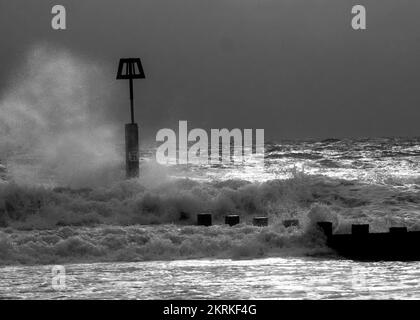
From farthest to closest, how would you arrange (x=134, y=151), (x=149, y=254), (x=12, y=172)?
1. (x=12, y=172)
2. (x=134, y=151)
3. (x=149, y=254)

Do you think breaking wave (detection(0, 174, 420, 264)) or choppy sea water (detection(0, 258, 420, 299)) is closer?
choppy sea water (detection(0, 258, 420, 299))

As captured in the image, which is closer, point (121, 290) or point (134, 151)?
point (121, 290)

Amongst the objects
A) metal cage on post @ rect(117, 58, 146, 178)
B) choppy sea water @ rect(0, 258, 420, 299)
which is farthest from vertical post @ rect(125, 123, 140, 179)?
choppy sea water @ rect(0, 258, 420, 299)

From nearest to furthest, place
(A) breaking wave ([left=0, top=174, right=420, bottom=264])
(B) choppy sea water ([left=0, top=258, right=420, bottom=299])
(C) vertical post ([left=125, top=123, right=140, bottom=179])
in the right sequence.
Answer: (B) choppy sea water ([left=0, top=258, right=420, bottom=299]) → (A) breaking wave ([left=0, top=174, right=420, bottom=264]) → (C) vertical post ([left=125, top=123, right=140, bottom=179])

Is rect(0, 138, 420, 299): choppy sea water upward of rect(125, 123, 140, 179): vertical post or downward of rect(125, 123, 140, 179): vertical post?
downward

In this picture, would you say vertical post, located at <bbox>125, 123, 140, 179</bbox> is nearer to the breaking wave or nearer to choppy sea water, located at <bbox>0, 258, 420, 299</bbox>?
the breaking wave

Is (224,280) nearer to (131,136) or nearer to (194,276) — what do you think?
(194,276)

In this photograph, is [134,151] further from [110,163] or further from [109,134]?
[109,134]

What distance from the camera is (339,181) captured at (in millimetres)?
25734

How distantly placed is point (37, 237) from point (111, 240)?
1280 millimetres

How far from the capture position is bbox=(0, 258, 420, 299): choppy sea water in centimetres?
984

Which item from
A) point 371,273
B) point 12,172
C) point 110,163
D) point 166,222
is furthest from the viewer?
point 12,172

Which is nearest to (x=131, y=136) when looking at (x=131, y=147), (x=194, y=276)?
(x=131, y=147)
